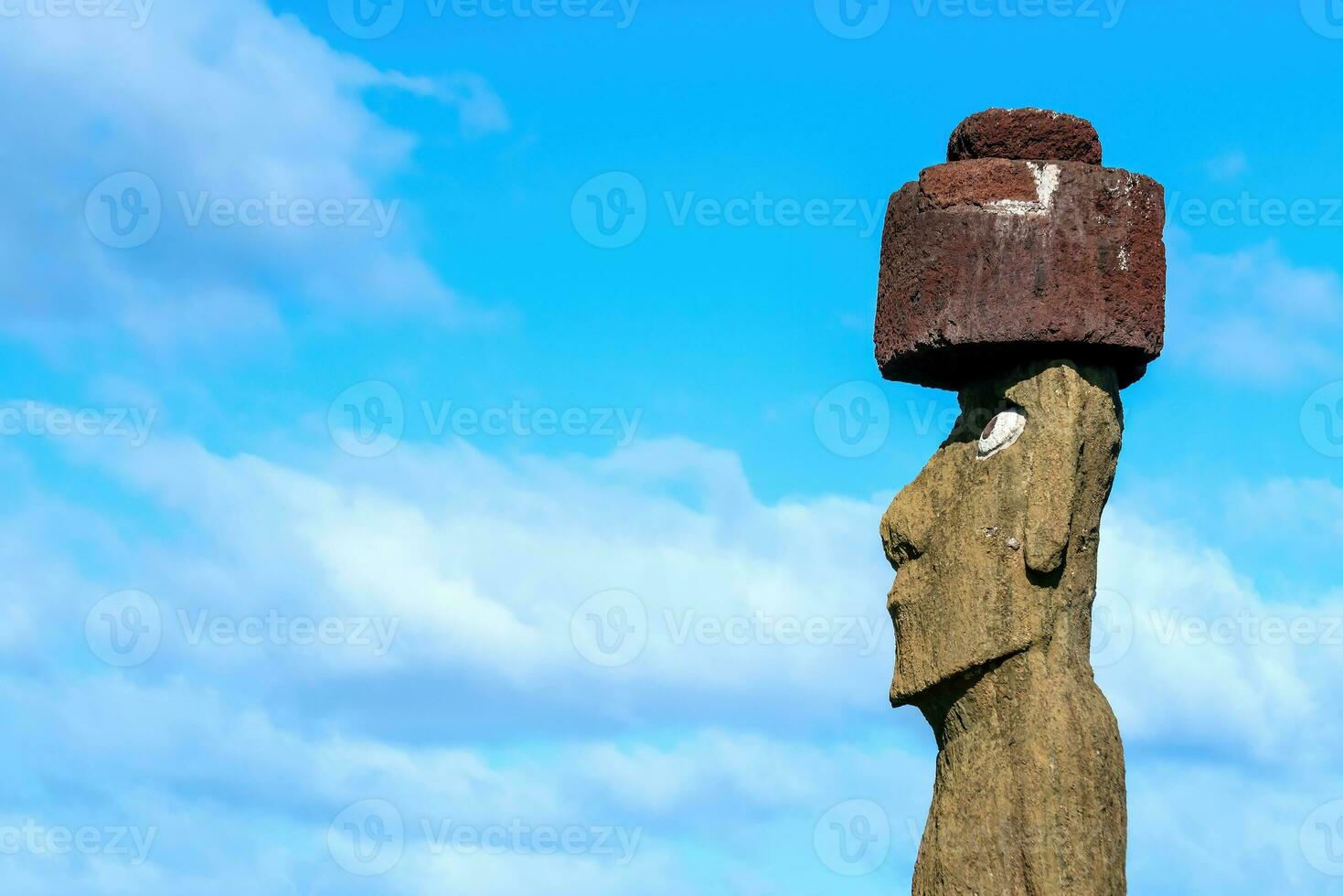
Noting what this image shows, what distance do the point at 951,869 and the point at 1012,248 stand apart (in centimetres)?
393

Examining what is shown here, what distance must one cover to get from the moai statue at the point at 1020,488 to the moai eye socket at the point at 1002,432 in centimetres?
2

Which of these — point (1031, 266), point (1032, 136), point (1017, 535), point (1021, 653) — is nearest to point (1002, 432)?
point (1017, 535)

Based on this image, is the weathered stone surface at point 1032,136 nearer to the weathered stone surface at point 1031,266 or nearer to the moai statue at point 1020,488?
the moai statue at point 1020,488

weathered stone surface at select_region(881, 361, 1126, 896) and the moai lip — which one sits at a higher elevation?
the moai lip

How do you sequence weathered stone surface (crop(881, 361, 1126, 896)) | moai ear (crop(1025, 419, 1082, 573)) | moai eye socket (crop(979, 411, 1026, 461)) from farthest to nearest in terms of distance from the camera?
moai eye socket (crop(979, 411, 1026, 461)) → moai ear (crop(1025, 419, 1082, 573)) → weathered stone surface (crop(881, 361, 1126, 896))

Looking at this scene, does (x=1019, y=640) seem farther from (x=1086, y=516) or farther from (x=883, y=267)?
(x=883, y=267)

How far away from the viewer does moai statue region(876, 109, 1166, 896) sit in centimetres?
1262

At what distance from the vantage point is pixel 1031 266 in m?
13.1

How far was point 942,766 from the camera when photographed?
1328 cm

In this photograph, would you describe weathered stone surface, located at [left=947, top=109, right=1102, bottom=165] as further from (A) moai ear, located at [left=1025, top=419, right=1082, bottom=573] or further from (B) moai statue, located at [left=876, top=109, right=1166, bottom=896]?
(A) moai ear, located at [left=1025, top=419, right=1082, bottom=573]

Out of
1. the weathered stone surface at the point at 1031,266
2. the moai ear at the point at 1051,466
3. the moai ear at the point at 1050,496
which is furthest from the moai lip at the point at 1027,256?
the moai ear at the point at 1050,496

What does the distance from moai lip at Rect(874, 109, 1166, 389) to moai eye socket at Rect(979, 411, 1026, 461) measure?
0.37 meters

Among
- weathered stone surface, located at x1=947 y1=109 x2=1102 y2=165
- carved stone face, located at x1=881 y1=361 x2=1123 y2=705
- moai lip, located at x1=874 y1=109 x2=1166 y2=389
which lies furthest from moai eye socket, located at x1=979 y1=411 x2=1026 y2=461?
weathered stone surface, located at x1=947 y1=109 x2=1102 y2=165

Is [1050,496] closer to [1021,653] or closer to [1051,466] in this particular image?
[1051,466]
